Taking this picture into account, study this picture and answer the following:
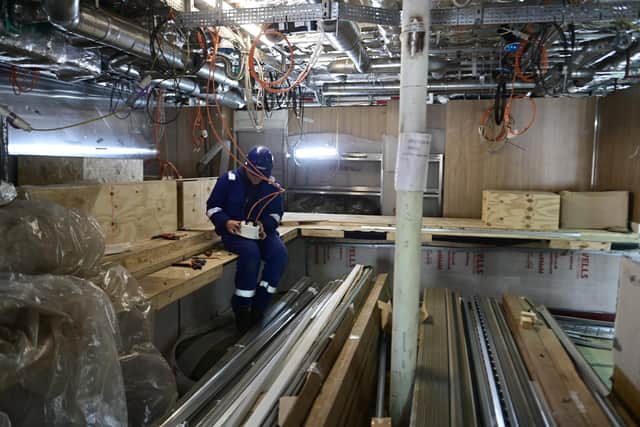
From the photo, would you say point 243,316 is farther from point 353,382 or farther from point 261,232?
point 353,382

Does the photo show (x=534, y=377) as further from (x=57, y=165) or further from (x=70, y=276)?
(x=57, y=165)

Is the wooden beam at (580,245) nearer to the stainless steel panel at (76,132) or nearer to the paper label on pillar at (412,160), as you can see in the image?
the paper label on pillar at (412,160)

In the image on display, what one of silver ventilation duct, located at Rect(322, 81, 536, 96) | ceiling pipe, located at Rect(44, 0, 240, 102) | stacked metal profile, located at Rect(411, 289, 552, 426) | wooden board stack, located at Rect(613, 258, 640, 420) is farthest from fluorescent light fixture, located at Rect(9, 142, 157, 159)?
wooden board stack, located at Rect(613, 258, 640, 420)

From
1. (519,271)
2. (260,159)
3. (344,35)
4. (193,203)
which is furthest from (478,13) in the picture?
(519,271)

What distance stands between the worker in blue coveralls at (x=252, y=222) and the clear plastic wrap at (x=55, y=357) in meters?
1.46

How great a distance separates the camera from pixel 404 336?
1.90m

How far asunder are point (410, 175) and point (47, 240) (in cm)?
153

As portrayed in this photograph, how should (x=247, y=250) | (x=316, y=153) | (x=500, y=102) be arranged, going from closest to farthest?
(x=247, y=250) < (x=500, y=102) < (x=316, y=153)

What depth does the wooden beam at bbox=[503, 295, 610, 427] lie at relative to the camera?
1738mm

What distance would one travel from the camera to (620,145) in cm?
407

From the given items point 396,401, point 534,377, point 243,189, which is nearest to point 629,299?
point 534,377

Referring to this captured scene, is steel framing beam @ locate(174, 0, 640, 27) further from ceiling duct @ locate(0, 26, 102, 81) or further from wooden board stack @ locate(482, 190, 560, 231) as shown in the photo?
wooden board stack @ locate(482, 190, 560, 231)

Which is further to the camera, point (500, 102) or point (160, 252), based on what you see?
point (500, 102)

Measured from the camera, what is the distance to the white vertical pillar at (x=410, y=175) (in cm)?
176
